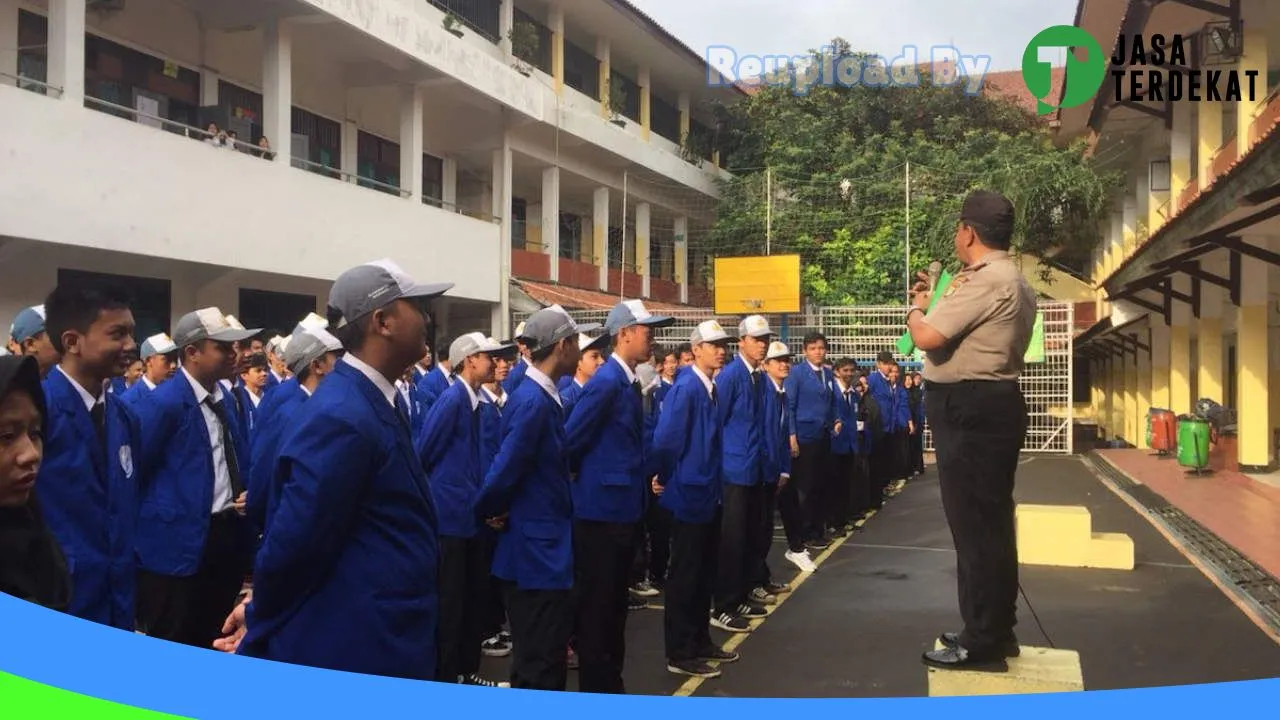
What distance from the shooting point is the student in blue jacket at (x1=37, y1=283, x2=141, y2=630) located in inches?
115

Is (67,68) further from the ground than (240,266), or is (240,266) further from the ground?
(67,68)

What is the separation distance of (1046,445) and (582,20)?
10.9 meters

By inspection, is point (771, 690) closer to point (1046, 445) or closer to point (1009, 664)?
point (1009, 664)

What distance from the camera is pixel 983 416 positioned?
3133mm

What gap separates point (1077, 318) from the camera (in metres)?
20.6

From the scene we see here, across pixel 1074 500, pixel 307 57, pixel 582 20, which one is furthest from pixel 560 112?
pixel 1074 500

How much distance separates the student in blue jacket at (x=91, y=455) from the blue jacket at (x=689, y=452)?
2.54 metres

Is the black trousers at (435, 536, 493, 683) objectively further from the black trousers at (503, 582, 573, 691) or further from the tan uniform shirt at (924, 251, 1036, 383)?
the tan uniform shirt at (924, 251, 1036, 383)

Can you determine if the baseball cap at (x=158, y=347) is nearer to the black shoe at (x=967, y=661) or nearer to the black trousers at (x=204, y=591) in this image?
the black trousers at (x=204, y=591)

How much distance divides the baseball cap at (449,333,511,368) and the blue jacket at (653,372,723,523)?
0.98 metres

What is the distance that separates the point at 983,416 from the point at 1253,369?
428 inches

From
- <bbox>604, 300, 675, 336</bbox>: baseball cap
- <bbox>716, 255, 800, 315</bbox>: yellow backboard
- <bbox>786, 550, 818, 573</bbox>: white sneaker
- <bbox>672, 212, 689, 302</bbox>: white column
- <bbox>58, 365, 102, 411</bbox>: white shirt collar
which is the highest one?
<bbox>672, 212, 689, 302</bbox>: white column

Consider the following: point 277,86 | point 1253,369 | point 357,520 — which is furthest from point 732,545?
point 1253,369

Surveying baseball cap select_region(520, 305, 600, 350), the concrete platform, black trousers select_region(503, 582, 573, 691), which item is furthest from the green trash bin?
black trousers select_region(503, 582, 573, 691)
